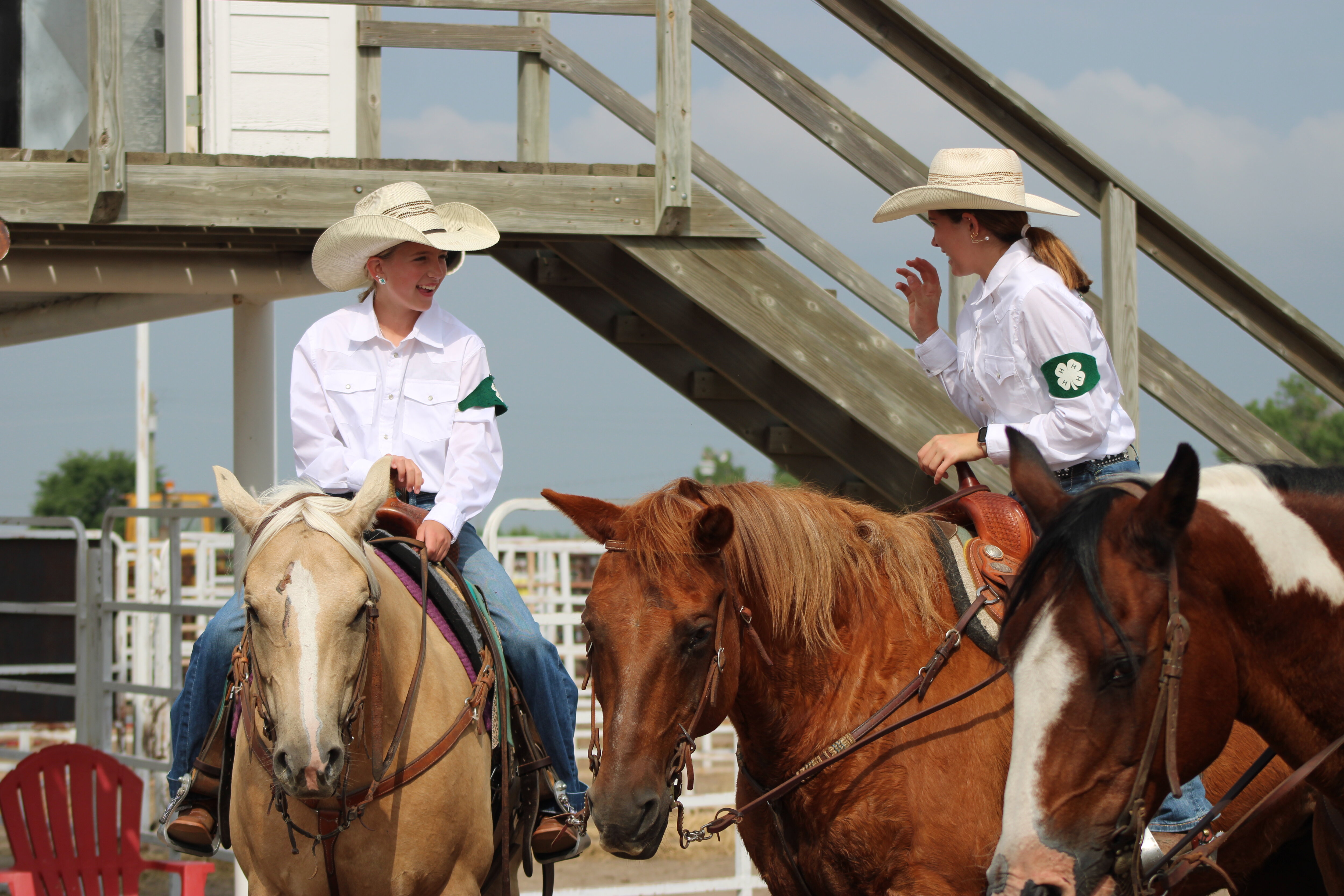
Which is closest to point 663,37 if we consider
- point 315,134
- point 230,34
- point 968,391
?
point 968,391

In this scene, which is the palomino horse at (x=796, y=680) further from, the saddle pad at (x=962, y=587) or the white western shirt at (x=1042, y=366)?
the white western shirt at (x=1042, y=366)

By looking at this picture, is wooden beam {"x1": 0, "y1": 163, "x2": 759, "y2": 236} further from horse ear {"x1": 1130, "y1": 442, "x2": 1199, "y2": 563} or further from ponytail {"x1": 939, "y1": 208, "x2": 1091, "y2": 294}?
horse ear {"x1": 1130, "y1": 442, "x2": 1199, "y2": 563}

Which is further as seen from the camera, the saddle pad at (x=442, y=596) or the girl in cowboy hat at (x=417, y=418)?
the girl in cowboy hat at (x=417, y=418)

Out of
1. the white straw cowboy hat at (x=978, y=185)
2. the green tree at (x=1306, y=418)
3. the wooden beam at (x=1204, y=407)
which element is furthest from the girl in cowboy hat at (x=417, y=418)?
the green tree at (x=1306, y=418)

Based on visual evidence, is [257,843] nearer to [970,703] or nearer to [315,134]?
[970,703]

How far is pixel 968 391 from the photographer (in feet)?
12.4

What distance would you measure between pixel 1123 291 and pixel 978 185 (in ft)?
5.63

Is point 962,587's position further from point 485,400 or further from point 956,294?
point 956,294

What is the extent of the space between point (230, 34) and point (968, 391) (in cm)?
525

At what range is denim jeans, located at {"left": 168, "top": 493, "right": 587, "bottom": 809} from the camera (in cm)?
356

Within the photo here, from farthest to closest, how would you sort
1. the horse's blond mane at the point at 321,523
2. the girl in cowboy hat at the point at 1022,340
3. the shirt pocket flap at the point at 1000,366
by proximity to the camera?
the shirt pocket flap at the point at 1000,366
the girl in cowboy hat at the point at 1022,340
the horse's blond mane at the point at 321,523

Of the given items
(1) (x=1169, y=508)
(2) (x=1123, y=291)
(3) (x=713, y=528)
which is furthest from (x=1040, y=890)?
(2) (x=1123, y=291)

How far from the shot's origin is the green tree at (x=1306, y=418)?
7169cm

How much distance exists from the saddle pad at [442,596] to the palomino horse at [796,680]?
656 mm
